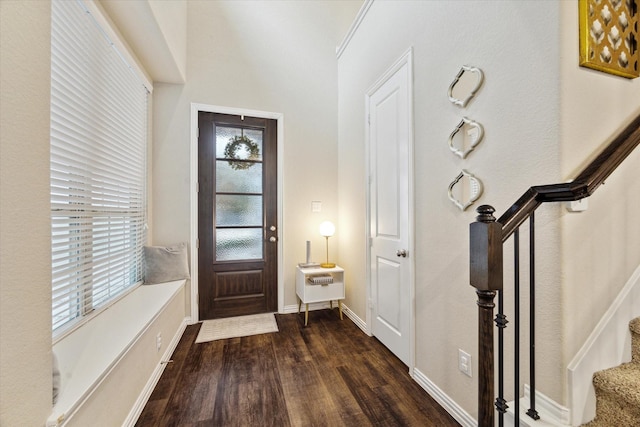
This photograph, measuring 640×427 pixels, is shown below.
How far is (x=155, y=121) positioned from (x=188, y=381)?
2.48 m

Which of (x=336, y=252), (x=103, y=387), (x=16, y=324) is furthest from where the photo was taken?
(x=336, y=252)

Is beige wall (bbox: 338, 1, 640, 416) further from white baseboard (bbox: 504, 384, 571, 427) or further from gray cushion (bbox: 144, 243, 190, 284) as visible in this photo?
gray cushion (bbox: 144, 243, 190, 284)

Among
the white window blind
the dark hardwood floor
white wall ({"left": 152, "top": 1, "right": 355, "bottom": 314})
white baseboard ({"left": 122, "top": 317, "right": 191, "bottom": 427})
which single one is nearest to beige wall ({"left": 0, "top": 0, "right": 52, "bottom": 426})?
the white window blind

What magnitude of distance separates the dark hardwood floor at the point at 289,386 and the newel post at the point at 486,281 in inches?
32.9

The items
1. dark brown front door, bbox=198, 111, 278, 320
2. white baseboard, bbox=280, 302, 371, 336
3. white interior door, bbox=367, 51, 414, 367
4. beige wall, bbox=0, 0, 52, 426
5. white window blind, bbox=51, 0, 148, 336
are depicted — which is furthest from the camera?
dark brown front door, bbox=198, 111, 278, 320

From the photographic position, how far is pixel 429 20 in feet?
5.92

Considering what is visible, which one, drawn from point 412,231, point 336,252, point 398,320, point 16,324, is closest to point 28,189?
point 16,324

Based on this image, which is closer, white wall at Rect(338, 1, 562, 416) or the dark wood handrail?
the dark wood handrail

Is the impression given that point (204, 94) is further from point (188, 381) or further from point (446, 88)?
point (188, 381)

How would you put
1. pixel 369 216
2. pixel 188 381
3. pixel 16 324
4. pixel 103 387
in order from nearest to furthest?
pixel 16 324, pixel 103 387, pixel 188 381, pixel 369 216

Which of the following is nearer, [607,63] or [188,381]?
[607,63]

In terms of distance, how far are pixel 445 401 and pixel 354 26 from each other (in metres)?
3.38

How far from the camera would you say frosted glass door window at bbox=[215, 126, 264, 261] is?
308 centimetres

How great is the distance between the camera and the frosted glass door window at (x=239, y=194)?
3078 mm
